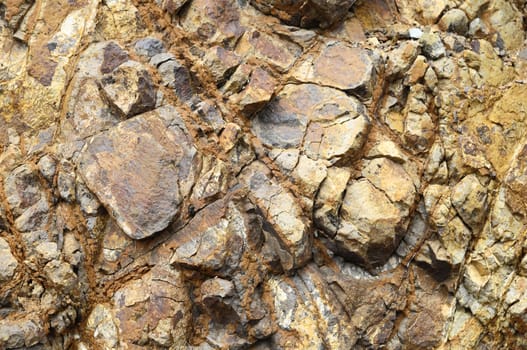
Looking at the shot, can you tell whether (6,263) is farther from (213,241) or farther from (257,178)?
(257,178)

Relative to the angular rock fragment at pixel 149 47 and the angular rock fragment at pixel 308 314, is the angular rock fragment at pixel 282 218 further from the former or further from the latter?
the angular rock fragment at pixel 149 47

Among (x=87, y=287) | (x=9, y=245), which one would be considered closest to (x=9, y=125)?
(x=9, y=245)

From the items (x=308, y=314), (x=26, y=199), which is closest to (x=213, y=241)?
(x=308, y=314)

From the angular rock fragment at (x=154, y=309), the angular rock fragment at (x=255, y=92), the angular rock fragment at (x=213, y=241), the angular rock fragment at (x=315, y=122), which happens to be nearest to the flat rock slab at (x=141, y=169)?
the angular rock fragment at (x=213, y=241)

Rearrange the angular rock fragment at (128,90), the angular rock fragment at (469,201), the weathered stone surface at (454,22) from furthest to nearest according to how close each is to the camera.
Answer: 1. the weathered stone surface at (454,22)
2. the angular rock fragment at (469,201)
3. the angular rock fragment at (128,90)

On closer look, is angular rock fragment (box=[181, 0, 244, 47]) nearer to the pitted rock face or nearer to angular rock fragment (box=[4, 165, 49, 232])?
the pitted rock face

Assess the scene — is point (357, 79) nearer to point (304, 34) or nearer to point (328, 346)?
point (304, 34)

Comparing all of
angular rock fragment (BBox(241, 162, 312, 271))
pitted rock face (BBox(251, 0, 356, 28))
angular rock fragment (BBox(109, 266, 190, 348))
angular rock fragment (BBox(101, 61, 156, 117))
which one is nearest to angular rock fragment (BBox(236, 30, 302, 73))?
pitted rock face (BBox(251, 0, 356, 28))
